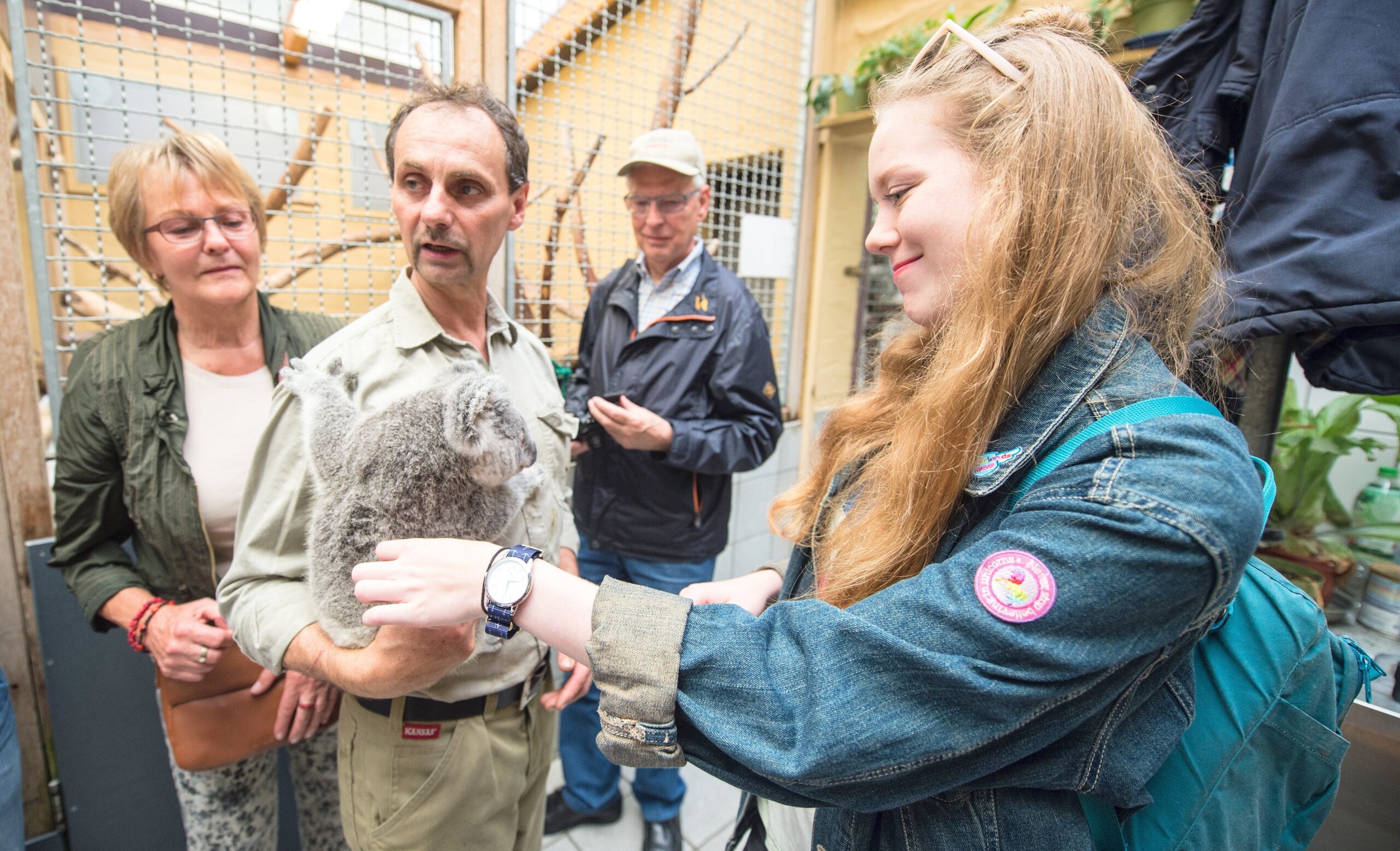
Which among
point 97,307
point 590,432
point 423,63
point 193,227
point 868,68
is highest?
point 868,68

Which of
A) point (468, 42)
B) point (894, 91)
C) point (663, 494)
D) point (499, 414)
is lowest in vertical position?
point (663, 494)

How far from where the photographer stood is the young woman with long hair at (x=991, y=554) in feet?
1.94

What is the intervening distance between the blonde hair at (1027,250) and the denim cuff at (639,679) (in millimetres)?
279

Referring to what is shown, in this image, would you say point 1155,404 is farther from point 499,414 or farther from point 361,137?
point 361,137

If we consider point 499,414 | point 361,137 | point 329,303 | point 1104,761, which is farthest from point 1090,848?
point 329,303

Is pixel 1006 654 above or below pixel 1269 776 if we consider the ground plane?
above

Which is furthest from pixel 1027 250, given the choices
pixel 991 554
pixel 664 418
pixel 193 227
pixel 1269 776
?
pixel 193 227

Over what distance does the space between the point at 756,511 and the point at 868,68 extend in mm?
2501

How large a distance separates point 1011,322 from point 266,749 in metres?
1.86

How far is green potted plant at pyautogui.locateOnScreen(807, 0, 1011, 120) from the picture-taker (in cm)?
301

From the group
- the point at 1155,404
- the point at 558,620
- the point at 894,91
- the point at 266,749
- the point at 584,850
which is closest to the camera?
the point at 1155,404

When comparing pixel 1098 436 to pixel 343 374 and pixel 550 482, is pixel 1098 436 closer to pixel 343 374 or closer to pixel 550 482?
pixel 550 482

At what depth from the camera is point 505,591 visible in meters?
0.78

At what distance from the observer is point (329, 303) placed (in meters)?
3.66
